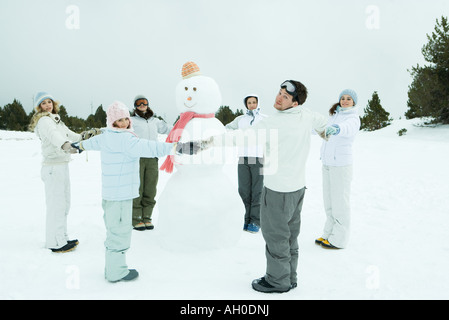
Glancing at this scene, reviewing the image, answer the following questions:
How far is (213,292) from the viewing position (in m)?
2.85

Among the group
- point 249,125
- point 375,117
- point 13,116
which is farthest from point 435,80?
point 13,116

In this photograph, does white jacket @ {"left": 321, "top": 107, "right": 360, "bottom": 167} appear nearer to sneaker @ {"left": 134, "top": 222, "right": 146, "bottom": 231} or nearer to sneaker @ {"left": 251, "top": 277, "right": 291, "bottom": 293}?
sneaker @ {"left": 251, "top": 277, "right": 291, "bottom": 293}

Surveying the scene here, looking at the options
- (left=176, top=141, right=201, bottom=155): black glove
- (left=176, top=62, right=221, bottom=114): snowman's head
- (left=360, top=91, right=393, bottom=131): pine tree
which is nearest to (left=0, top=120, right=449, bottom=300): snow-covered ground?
(left=176, top=141, right=201, bottom=155): black glove

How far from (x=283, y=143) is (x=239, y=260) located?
1.56m

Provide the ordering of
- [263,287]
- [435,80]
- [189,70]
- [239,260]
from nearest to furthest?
[263,287] → [239,260] → [189,70] → [435,80]

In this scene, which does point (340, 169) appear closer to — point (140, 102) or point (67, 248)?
point (140, 102)

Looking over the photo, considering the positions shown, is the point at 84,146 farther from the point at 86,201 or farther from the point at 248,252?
the point at 86,201

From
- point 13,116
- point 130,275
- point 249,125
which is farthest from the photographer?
point 13,116

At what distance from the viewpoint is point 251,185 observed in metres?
4.75

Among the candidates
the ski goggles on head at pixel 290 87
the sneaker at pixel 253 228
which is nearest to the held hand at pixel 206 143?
the ski goggles on head at pixel 290 87

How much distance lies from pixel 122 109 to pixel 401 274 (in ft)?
11.0

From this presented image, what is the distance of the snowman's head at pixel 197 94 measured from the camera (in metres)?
3.64
